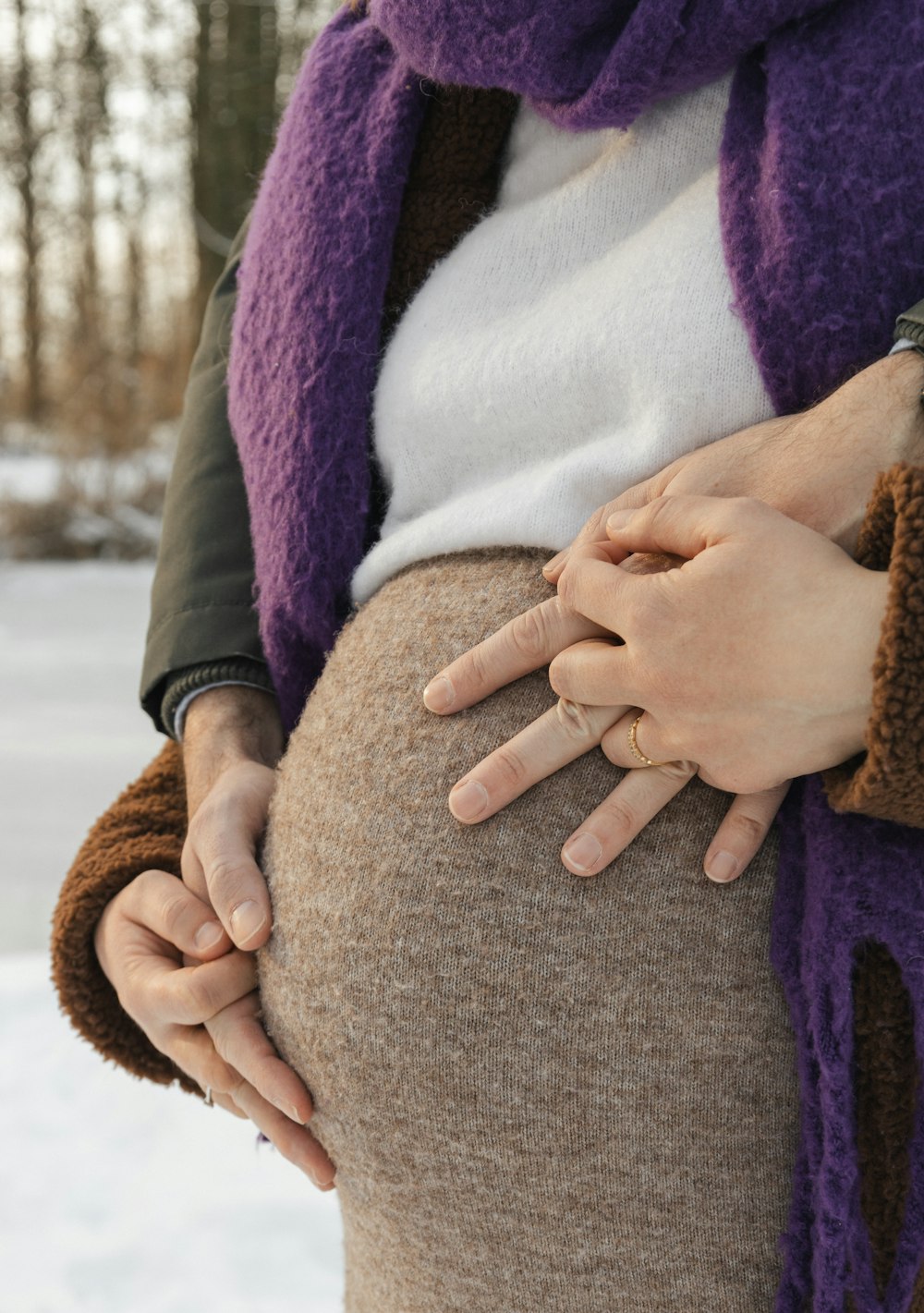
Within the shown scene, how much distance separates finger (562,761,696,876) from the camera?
2.24 ft

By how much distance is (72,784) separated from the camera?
3.21m

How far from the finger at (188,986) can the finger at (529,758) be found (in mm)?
271

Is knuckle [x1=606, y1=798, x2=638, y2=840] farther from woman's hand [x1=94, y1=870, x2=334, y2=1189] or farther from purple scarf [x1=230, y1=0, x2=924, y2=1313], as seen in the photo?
woman's hand [x1=94, y1=870, x2=334, y2=1189]

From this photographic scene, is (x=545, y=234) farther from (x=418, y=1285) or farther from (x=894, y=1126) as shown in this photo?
(x=418, y=1285)

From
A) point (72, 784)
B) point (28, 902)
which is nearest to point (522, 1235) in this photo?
point (28, 902)

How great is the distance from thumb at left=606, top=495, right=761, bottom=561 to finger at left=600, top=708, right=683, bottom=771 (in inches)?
4.1

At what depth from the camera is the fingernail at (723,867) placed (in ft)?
2.23

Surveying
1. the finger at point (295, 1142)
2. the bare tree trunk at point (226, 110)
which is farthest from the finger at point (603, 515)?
the bare tree trunk at point (226, 110)

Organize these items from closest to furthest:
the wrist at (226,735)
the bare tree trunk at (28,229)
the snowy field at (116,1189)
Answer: the wrist at (226,735)
the snowy field at (116,1189)
the bare tree trunk at (28,229)

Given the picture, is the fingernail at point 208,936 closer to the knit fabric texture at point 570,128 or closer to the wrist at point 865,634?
the knit fabric texture at point 570,128

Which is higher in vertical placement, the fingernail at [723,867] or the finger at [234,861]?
the fingernail at [723,867]

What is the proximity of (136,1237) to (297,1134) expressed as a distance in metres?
1.11

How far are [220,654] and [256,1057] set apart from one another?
1.23 ft

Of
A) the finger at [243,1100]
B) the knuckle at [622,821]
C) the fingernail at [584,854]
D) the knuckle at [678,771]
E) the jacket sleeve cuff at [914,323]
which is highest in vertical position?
the jacket sleeve cuff at [914,323]
